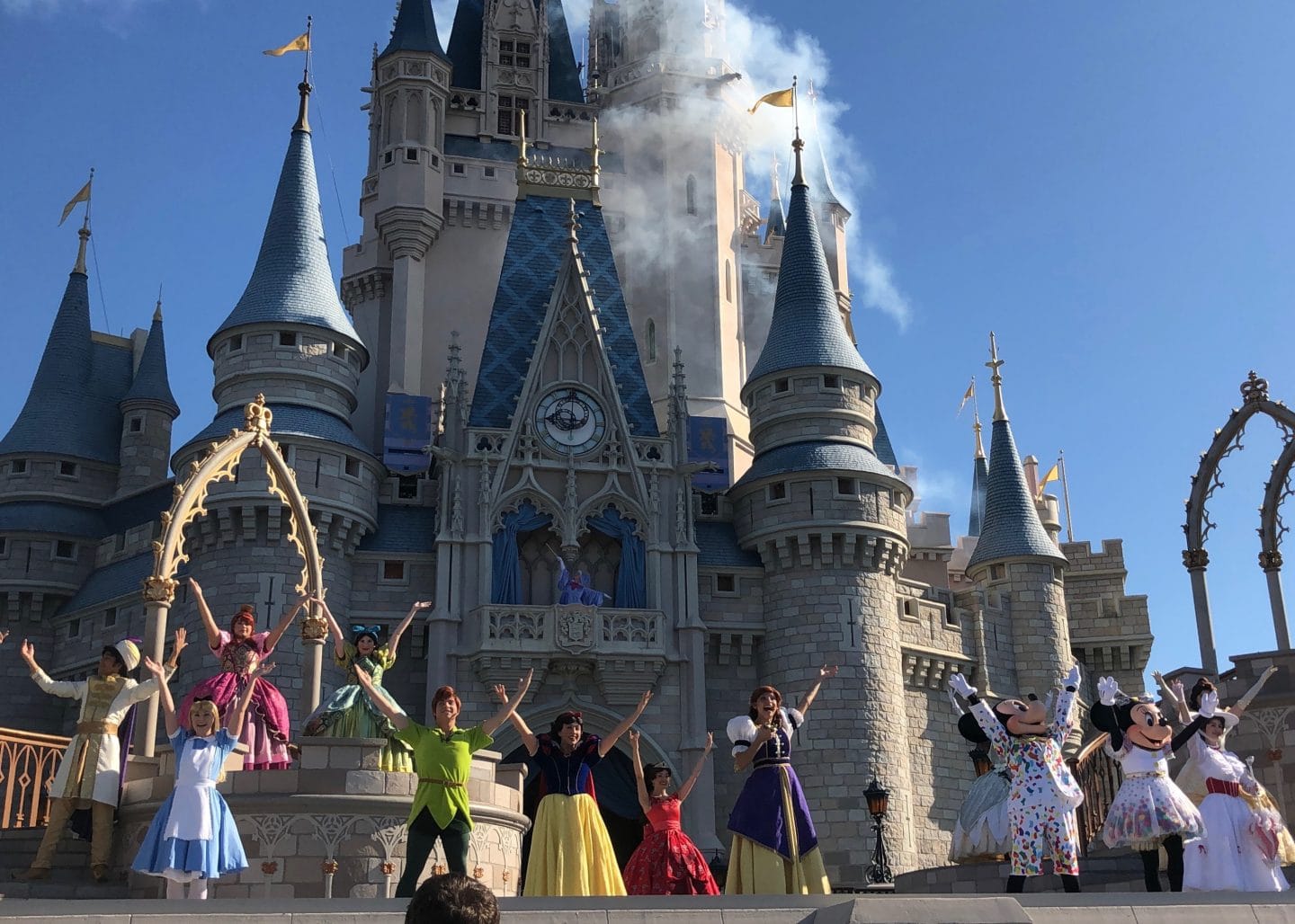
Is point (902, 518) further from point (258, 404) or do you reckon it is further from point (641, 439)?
point (258, 404)

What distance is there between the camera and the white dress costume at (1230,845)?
11039 mm

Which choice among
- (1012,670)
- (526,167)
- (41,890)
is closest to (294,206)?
(526,167)

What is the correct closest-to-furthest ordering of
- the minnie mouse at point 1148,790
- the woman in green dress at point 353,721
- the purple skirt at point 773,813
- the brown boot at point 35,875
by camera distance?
the purple skirt at point 773,813 → the minnie mouse at point 1148,790 → the brown boot at point 35,875 → the woman in green dress at point 353,721

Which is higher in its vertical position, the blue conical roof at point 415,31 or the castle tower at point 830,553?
the blue conical roof at point 415,31

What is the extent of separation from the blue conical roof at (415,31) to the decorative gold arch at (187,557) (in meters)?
21.1

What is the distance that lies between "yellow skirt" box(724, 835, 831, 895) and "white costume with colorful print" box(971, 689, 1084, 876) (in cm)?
→ 134

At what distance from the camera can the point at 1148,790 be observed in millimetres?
10891

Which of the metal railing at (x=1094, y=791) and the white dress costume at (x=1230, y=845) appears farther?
the metal railing at (x=1094, y=791)

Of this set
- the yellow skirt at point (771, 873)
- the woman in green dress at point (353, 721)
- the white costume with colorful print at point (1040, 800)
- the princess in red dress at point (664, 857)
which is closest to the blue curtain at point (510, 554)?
the woman in green dress at point (353, 721)

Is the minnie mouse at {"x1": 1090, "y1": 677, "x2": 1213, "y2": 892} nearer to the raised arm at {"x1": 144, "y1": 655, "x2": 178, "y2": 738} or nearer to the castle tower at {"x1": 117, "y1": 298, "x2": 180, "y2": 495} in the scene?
the raised arm at {"x1": 144, "y1": 655, "x2": 178, "y2": 738}

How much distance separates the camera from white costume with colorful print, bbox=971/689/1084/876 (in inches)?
404

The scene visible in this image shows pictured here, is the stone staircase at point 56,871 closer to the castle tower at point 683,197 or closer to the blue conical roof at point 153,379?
the blue conical roof at point 153,379

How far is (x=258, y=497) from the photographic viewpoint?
2481 centimetres

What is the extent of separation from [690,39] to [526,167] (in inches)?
370
